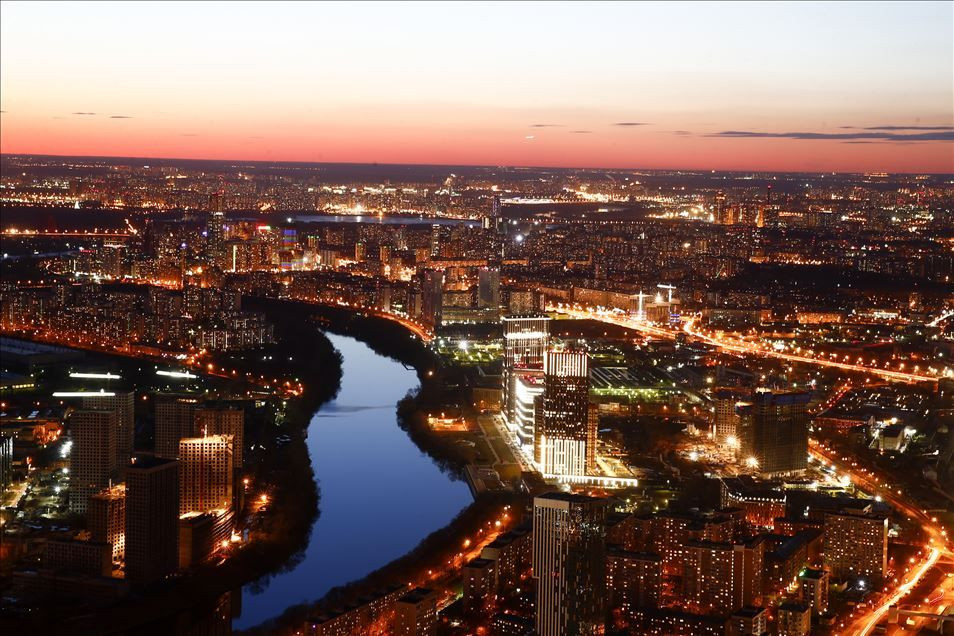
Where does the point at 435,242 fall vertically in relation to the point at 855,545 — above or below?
above

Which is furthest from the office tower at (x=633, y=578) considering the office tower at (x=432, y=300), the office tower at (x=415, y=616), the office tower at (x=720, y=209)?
the office tower at (x=720, y=209)

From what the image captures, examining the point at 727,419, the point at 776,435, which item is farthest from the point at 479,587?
the point at 727,419

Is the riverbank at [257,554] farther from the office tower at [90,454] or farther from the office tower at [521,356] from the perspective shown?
the office tower at [521,356]

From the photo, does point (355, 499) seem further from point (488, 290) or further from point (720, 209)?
point (720, 209)

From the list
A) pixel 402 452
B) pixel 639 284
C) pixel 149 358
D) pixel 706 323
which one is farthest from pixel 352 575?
pixel 639 284

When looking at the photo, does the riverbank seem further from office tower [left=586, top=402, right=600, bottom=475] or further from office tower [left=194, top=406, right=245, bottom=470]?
office tower [left=586, top=402, right=600, bottom=475]

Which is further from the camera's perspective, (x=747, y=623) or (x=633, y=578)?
(x=633, y=578)
